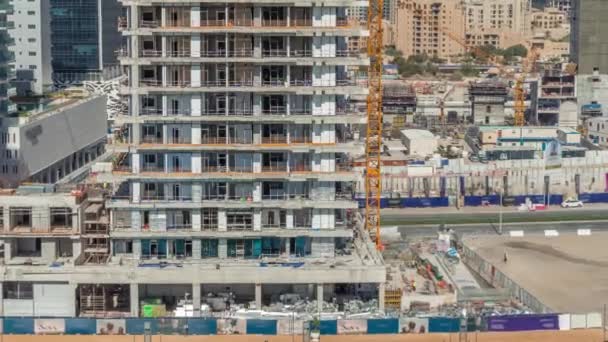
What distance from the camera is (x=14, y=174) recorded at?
9769cm

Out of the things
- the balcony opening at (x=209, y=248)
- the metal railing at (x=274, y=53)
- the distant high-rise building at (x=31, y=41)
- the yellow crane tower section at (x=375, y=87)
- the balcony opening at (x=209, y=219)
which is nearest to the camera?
the metal railing at (x=274, y=53)

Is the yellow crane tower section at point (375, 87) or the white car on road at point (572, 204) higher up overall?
the yellow crane tower section at point (375, 87)

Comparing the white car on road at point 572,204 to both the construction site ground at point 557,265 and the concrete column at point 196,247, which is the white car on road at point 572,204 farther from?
the concrete column at point 196,247

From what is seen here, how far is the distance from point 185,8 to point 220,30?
2.53 meters

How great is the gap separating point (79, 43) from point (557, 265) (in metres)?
88.8

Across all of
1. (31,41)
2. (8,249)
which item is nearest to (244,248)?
(8,249)

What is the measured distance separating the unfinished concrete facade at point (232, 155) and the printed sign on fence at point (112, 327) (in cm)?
336

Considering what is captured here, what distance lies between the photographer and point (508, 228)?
99.9 meters

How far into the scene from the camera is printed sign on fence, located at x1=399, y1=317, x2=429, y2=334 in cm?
6612

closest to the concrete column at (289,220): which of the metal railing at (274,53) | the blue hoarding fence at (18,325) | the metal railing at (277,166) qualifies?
the metal railing at (277,166)

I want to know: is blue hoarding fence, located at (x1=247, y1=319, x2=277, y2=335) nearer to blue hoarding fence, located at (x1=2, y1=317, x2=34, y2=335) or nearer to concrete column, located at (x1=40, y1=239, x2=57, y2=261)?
blue hoarding fence, located at (x1=2, y1=317, x2=34, y2=335)

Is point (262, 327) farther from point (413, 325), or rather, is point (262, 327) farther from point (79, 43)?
point (79, 43)

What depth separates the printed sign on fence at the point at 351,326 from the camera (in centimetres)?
6600

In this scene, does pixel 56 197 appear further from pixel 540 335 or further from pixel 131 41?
pixel 540 335
